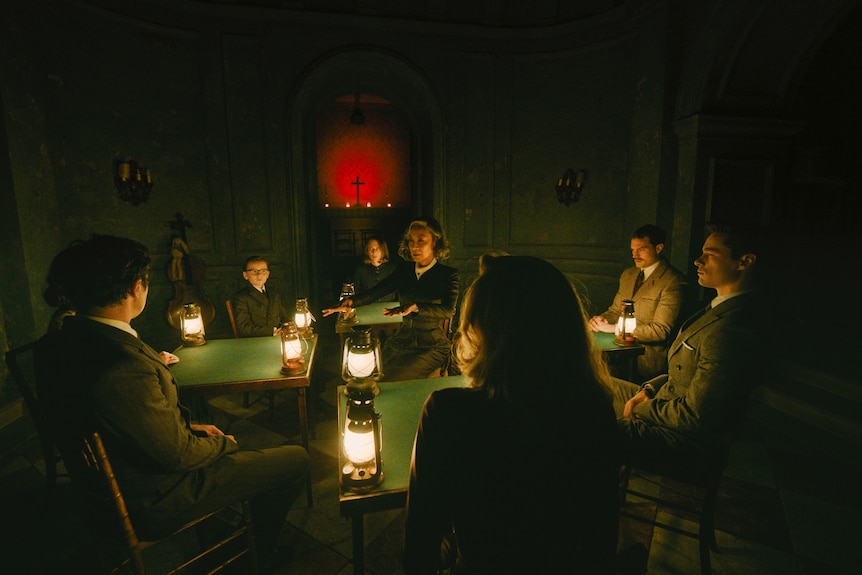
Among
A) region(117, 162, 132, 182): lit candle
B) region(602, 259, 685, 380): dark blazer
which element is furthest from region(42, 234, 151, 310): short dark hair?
region(117, 162, 132, 182): lit candle

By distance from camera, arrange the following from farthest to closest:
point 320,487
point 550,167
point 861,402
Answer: point 550,167 < point 861,402 < point 320,487

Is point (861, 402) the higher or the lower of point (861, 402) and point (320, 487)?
the higher

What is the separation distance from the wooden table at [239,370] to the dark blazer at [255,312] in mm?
699

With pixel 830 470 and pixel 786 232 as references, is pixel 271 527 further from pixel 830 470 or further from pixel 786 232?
pixel 786 232

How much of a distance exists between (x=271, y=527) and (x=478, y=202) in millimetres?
5490

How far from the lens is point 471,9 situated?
655cm

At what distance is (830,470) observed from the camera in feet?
10.8

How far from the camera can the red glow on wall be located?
8.42m

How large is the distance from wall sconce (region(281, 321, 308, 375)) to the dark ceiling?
17.4 feet

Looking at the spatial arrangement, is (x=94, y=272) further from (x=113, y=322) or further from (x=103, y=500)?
(x=103, y=500)

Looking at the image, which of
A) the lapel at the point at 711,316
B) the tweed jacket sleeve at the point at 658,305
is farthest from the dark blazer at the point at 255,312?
the lapel at the point at 711,316

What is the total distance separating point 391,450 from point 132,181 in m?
5.62

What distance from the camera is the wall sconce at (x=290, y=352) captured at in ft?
8.95

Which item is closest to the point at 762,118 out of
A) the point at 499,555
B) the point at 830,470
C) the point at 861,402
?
the point at 861,402
